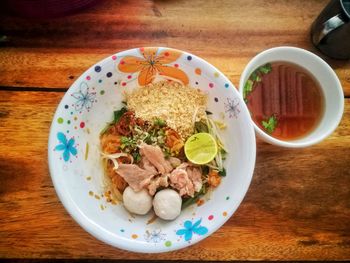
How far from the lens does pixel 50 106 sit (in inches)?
46.7

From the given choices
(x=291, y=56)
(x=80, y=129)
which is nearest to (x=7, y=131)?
(x=80, y=129)

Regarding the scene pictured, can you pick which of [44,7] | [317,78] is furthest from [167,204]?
[44,7]

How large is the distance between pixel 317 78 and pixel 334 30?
0.16 metres

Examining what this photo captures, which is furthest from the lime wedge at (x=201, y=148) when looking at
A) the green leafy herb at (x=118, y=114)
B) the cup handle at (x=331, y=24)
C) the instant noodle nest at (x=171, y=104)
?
the cup handle at (x=331, y=24)

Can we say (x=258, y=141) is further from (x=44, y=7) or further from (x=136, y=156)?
(x=44, y=7)

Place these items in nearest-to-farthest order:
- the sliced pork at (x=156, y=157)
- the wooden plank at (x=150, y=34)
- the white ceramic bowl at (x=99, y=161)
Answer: the white ceramic bowl at (x=99, y=161)
the sliced pork at (x=156, y=157)
the wooden plank at (x=150, y=34)

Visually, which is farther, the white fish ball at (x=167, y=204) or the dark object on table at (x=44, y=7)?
the dark object on table at (x=44, y=7)

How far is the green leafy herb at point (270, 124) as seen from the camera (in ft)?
3.76

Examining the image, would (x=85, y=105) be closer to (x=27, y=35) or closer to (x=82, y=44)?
(x=82, y=44)

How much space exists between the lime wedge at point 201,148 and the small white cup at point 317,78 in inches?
5.7

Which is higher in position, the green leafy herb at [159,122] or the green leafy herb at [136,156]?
the green leafy herb at [159,122]

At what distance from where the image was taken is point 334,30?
112 centimetres

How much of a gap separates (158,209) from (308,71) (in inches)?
26.3

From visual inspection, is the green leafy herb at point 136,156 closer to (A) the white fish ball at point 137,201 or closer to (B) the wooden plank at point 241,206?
(A) the white fish ball at point 137,201
